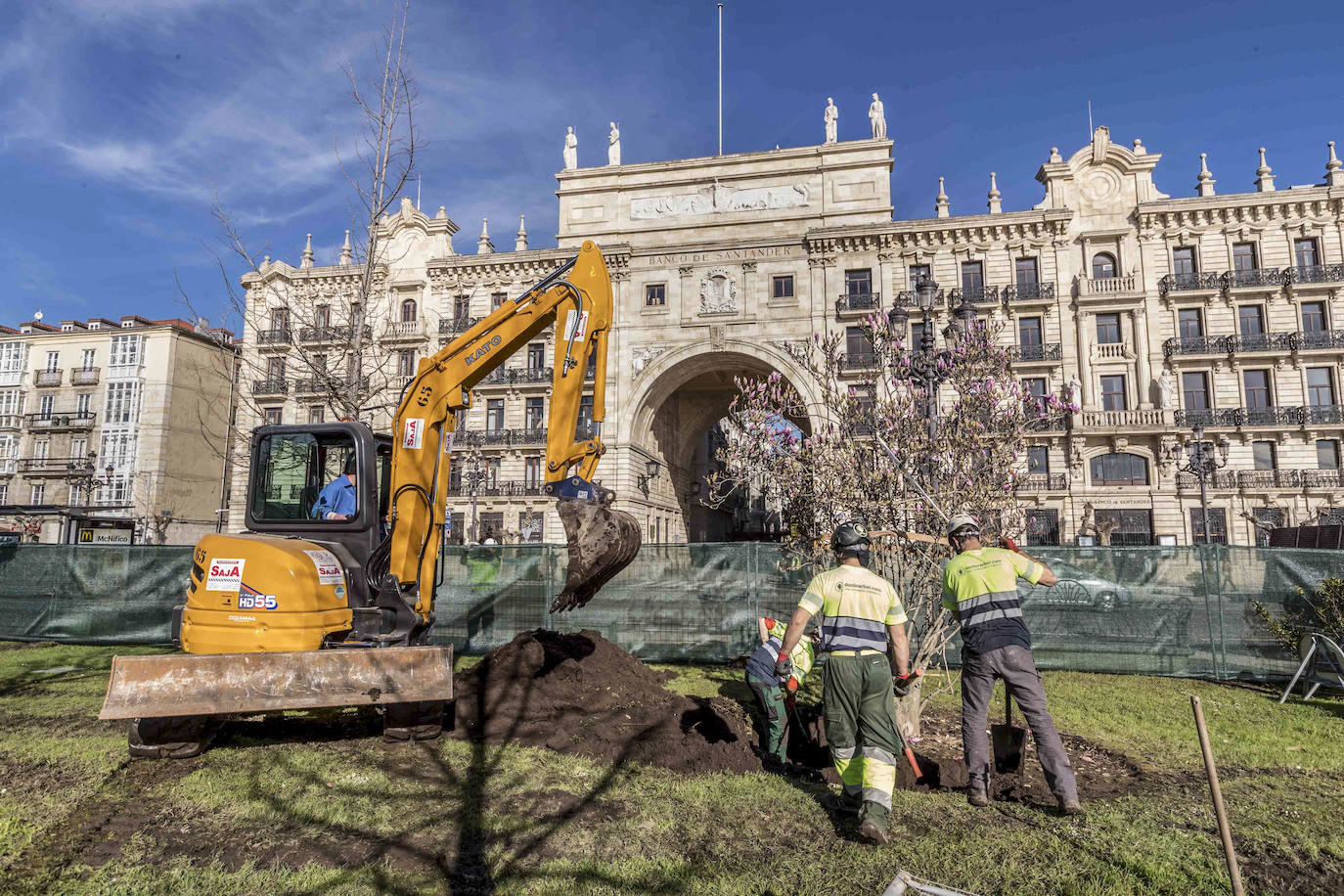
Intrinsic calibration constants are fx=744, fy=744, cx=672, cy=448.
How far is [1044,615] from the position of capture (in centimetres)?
1105

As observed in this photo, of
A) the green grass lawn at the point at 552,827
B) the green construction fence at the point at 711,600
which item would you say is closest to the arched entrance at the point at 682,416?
the green construction fence at the point at 711,600

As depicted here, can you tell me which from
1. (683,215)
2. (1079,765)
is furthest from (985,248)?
(1079,765)

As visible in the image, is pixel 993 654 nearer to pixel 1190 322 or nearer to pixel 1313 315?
pixel 1190 322

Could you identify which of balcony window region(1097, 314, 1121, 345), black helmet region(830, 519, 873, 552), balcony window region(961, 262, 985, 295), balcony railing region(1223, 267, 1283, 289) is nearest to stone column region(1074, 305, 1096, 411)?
balcony window region(1097, 314, 1121, 345)

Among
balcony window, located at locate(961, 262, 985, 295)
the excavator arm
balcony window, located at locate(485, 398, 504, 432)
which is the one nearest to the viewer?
the excavator arm

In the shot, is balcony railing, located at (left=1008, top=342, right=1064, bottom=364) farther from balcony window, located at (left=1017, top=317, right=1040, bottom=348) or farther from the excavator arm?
the excavator arm

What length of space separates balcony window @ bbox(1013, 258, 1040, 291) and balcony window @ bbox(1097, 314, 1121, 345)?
3274 mm

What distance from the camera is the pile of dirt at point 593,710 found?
5.98 metres

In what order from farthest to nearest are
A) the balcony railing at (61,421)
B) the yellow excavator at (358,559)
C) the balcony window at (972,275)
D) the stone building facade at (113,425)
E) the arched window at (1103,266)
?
the balcony railing at (61,421) → the stone building facade at (113,425) → the balcony window at (972,275) → the arched window at (1103,266) → the yellow excavator at (358,559)

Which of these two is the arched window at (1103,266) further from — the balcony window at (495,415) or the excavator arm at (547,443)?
the excavator arm at (547,443)

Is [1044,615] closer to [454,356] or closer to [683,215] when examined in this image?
[454,356]

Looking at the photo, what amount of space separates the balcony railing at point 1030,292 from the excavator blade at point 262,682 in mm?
33665

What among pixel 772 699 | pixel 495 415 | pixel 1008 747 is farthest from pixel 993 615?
pixel 495 415

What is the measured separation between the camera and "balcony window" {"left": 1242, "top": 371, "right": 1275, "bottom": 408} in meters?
32.1
